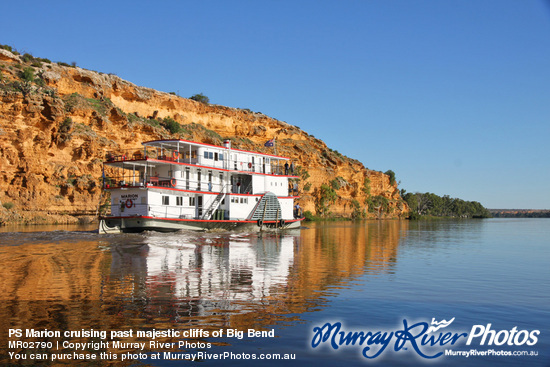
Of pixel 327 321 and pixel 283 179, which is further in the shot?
pixel 283 179

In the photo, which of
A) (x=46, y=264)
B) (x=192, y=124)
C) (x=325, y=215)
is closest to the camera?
(x=46, y=264)

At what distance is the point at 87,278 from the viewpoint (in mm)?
13586

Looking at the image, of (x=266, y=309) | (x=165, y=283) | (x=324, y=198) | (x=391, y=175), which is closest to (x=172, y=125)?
(x=324, y=198)

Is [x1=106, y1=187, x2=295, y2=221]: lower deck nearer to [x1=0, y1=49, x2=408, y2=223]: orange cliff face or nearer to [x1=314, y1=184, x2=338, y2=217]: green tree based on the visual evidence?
[x1=0, y1=49, x2=408, y2=223]: orange cliff face

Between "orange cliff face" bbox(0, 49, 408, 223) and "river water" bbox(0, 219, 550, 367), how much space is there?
116ft

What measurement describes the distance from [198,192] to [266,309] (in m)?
26.4

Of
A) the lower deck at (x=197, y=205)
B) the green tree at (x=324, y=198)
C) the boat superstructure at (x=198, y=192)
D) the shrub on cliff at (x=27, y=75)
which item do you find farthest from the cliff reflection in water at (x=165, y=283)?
the green tree at (x=324, y=198)

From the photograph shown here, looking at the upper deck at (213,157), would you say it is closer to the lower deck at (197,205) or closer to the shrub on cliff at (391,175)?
the lower deck at (197,205)

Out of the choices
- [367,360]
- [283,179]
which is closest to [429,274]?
[367,360]

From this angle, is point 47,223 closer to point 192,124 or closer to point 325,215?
point 192,124

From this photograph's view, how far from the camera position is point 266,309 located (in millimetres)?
10109

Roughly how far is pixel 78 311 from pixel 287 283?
611 cm

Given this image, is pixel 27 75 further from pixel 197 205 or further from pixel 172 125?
pixel 197 205

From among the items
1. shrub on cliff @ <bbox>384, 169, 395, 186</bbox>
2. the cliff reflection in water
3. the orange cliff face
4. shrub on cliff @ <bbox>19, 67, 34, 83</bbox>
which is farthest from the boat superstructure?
shrub on cliff @ <bbox>384, 169, 395, 186</bbox>
